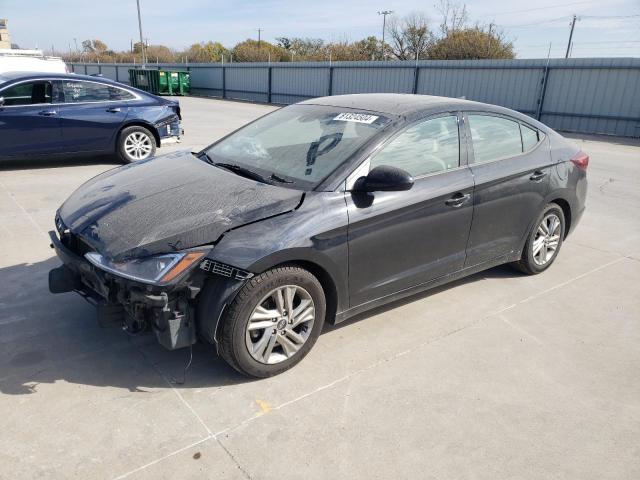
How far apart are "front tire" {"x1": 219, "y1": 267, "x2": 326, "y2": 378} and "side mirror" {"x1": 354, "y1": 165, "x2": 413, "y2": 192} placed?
67 centimetres

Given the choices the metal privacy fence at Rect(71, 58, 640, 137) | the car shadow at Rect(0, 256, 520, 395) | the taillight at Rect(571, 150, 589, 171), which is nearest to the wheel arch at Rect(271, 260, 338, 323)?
the car shadow at Rect(0, 256, 520, 395)

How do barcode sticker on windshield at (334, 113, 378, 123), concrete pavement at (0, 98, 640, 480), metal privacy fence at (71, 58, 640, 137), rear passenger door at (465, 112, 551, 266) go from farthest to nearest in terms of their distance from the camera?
1. metal privacy fence at (71, 58, 640, 137)
2. rear passenger door at (465, 112, 551, 266)
3. barcode sticker on windshield at (334, 113, 378, 123)
4. concrete pavement at (0, 98, 640, 480)

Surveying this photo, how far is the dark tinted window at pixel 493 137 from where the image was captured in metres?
4.02

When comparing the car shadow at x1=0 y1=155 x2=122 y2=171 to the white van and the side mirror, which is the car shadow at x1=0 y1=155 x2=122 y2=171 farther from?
the side mirror

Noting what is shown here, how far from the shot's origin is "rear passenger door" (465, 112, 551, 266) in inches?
156

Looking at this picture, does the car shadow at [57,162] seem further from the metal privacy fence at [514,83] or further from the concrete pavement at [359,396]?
the metal privacy fence at [514,83]

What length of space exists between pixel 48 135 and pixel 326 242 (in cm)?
667

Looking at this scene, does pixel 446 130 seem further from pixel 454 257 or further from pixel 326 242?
pixel 326 242

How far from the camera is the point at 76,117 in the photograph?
8164mm

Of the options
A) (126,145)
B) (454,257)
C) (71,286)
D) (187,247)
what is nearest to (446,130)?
(454,257)

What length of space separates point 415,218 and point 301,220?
0.90m

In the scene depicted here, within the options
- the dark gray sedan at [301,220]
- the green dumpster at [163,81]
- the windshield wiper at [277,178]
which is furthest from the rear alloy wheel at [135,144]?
the green dumpster at [163,81]

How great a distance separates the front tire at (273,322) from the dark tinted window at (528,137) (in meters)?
2.43

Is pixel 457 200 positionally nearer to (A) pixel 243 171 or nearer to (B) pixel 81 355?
(A) pixel 243 171
